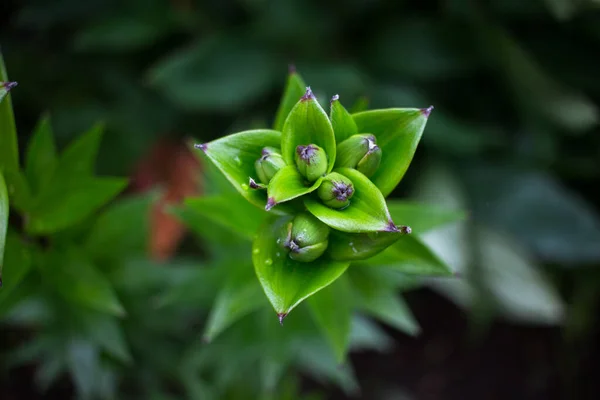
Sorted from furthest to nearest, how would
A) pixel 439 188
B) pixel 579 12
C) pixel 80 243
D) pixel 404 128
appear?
pixel 439 188, pixel 579 12, pixel 80 243, pixel 404 128

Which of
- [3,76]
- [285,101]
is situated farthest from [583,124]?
[3,76]

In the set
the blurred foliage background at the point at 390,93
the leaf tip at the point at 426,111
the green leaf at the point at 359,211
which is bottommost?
the blurred foliage background at the point at 390,93

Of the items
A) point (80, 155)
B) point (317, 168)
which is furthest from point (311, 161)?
point (80, 155)

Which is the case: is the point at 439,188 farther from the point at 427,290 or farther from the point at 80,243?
the point at 80,243

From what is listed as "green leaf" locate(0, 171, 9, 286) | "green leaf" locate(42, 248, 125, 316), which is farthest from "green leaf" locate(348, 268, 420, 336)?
"green leaf" locate(0, 171, 9, 286)

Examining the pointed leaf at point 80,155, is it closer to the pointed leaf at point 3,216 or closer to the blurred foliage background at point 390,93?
the pointed leaf at point 3,216

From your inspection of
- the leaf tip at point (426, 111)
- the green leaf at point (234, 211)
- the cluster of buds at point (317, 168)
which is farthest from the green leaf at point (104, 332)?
the leaf tip at point (426, 111)
